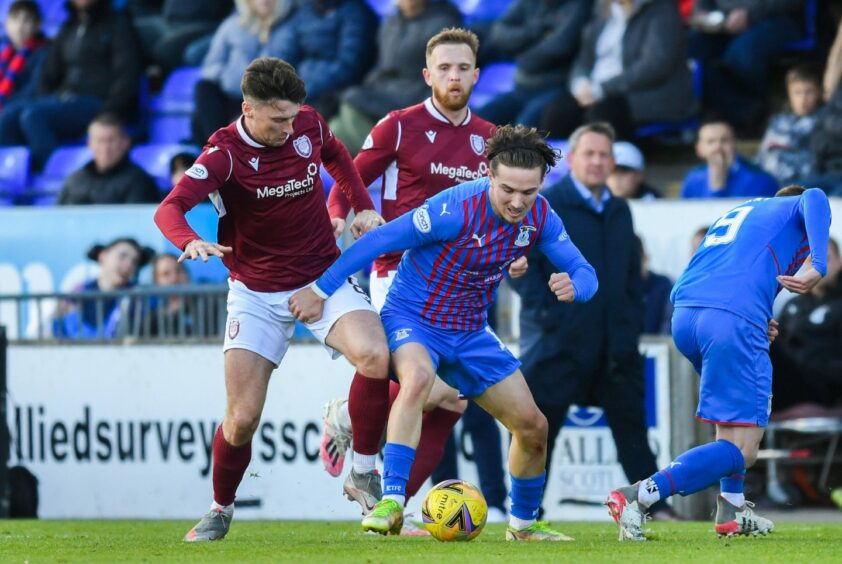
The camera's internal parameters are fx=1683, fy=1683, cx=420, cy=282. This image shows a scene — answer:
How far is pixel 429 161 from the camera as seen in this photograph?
9.44 metres

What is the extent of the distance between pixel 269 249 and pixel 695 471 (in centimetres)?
245

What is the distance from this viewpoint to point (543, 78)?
15.1 m

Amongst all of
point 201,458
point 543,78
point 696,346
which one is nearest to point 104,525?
point 201,458

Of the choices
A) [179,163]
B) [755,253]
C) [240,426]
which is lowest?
[240,426]

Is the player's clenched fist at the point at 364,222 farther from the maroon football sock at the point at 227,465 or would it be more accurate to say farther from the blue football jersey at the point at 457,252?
the maroon football sock at the point at 227,465

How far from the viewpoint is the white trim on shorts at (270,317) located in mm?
8570

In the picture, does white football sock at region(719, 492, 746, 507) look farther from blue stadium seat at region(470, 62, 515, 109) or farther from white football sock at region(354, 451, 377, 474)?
blue stadium seat at region(470, 62, 515, 109)

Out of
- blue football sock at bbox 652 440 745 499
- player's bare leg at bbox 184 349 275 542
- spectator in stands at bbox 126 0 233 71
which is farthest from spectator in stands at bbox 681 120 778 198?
spectator in stands at bbox 126 0 233 71

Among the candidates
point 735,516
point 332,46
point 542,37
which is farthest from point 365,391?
point 332,46

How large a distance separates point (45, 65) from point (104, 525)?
790cm

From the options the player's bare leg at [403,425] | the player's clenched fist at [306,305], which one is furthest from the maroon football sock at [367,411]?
the player's clenched fist at [306,305]

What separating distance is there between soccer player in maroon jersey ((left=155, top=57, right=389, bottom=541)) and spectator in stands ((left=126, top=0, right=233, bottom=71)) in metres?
9.19

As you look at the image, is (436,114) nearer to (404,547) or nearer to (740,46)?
(404,547)

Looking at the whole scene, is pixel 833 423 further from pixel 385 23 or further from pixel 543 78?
pixel 385 23
